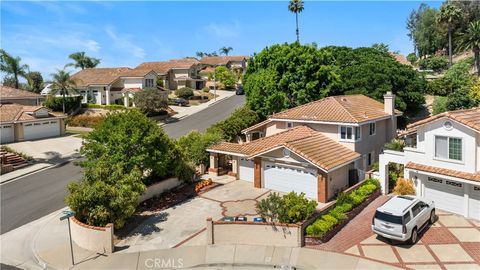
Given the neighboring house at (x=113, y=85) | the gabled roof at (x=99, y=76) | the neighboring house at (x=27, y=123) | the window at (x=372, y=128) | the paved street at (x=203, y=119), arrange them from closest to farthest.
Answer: the window at (x=372, y=128) < the neighboring house at (x=27, y=123) < the paved street at (x=203, y=119) < the neighboring house at (x=113, y=85) < the gabled roof at (x=99, y=76)

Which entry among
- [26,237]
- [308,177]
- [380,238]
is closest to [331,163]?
[308,177]

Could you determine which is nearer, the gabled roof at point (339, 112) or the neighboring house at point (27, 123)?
the gabled roof at point (339, 112)

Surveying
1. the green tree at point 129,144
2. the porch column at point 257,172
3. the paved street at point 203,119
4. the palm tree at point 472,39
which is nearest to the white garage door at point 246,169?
the porch column at point 257,172

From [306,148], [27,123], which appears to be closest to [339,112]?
[306,148]

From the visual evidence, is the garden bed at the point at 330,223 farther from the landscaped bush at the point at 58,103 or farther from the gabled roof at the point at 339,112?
the landscaped bush at the point at 58,103

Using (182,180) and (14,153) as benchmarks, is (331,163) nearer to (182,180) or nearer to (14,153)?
(182,180)

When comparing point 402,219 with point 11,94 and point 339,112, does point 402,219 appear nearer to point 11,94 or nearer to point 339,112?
point 339,112

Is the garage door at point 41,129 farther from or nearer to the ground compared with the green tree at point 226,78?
nearer to the ground
